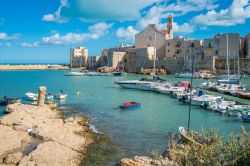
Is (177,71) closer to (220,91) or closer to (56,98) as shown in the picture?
(220,91)

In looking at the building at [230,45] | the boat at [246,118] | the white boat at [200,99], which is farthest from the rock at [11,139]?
the building at [230,45]

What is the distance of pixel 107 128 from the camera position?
70.0 ft

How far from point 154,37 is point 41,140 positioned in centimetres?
6975

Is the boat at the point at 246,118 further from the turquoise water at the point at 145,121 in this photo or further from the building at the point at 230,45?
the building at the point at 230,45

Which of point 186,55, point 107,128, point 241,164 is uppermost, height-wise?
point 186,55

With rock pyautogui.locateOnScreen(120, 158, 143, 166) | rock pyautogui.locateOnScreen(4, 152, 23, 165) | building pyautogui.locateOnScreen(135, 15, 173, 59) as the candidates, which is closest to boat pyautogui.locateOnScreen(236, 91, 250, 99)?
rock pyautogui.locateOnScreen(120, 158, 143, 166)

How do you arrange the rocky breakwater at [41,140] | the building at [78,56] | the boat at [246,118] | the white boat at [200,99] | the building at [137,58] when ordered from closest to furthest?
the rocky breakwater at [41,140] < the boat at [246,118] < the white boat at [200,99] < the building at [137,58] < the building at [78,56]

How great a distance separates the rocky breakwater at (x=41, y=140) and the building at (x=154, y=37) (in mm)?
61632

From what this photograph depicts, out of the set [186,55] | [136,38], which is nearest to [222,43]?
[186,55]

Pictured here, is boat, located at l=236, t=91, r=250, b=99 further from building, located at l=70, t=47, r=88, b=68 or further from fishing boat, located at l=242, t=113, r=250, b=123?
building, located at l=70, t=47, r=88, b=68

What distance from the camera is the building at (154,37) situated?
3273 inches

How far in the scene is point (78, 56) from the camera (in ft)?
371

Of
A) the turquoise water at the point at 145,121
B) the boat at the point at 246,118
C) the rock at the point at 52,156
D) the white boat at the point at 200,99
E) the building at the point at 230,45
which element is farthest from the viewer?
the building at the point at 230,45

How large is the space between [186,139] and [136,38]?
7664 centimetres
